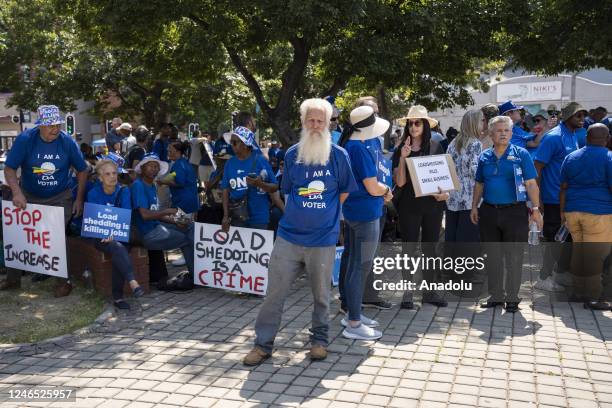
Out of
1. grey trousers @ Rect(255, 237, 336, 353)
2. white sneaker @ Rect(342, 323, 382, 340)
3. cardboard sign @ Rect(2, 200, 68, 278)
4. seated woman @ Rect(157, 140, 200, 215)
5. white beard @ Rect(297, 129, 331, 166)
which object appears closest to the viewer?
white beard @ Rect(297, 129, 331, 166)

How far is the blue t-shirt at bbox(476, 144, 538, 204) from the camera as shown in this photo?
609 centimetres

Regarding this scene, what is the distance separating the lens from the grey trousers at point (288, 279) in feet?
15.9

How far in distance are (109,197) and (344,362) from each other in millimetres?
3384

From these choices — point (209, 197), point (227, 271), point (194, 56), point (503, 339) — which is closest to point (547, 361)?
point (503, 339)

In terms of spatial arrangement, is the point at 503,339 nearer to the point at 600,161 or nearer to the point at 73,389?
the point at 600,161

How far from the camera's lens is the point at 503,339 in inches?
216

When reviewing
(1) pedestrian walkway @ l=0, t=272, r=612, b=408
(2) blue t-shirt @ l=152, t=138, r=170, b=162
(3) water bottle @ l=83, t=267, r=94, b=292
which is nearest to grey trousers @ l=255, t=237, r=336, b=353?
(1) pedestrian walkway @ l=0, t=272, r=612, b=408

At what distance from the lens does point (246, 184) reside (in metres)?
6.84

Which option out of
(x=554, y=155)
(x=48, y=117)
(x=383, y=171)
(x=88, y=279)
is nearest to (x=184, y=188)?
(x=88, y=279)

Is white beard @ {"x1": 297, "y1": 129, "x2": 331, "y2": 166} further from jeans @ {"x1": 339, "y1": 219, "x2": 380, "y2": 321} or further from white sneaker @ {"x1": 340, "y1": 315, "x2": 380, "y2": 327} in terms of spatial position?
white sneaker @ {"x1": 340, "y1": 315, "x2": 380, "y2": 327}

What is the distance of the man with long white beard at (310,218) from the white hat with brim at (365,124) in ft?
1.88

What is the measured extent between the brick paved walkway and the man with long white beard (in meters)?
0.36

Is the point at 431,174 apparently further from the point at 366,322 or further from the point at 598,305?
the point at 598,305

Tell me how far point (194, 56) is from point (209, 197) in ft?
16.5
